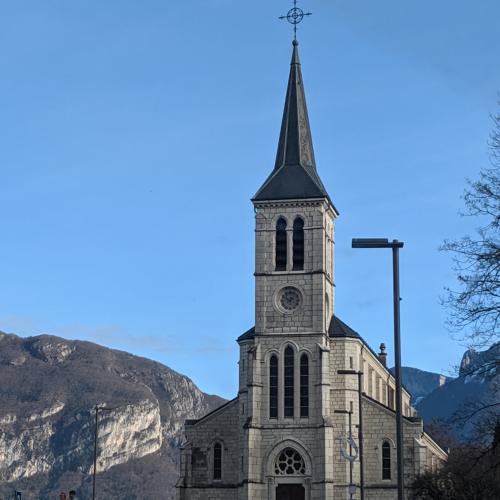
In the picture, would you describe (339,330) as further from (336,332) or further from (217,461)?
(217,461)

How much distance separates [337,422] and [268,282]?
9.78 meters

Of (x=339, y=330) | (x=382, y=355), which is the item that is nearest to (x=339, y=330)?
(x=339, y=330)

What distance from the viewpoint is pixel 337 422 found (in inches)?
3009

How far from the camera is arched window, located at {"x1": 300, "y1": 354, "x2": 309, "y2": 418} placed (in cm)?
7600

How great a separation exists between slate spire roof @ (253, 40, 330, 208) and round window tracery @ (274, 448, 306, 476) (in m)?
16.0

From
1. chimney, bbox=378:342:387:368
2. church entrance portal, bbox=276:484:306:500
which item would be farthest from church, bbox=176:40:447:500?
chimney, bbox=378:342:387:368

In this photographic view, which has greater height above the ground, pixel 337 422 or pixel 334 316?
pixel 334 316

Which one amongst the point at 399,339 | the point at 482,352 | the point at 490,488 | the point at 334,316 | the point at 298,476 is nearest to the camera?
the point at 482,352

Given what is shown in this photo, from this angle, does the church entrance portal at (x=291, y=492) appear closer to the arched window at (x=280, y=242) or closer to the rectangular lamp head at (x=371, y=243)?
the arched window at (x=280, y=242)

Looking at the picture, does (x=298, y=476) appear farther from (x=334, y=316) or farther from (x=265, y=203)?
(x=265, y=203)

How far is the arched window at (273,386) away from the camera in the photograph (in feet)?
250

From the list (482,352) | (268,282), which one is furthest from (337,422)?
(482,352)

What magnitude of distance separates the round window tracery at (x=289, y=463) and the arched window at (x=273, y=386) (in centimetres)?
238

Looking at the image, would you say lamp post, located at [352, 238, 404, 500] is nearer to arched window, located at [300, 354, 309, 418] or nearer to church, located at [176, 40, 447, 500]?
church, located at [176, 40, 447, 500]
